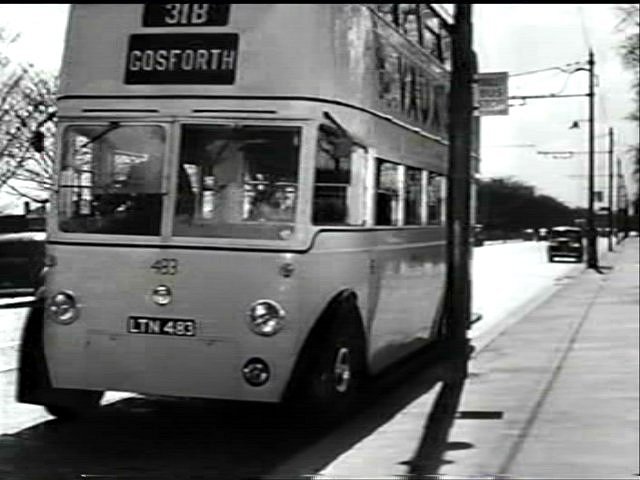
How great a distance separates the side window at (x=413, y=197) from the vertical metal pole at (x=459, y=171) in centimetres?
69

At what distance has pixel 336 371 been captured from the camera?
5.67 metres

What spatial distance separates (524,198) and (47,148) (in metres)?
4.93

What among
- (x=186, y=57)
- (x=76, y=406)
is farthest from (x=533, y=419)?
(x=186, y=57)

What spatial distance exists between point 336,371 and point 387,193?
1.49 meters

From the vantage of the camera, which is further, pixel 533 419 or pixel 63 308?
pixel 533 419

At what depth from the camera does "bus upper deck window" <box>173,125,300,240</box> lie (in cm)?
532

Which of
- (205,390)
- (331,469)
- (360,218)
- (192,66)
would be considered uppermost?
(192,66)

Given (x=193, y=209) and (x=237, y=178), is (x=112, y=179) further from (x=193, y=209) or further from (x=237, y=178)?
(x=237, y=178)

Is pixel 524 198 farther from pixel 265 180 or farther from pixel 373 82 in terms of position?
pixel 265 180

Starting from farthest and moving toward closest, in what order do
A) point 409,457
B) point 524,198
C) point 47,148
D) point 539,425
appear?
point 524,198, point 539,425, point 409,457, point 47,148

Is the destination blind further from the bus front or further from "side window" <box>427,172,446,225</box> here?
"side window" <box>427,172,446,225</box>

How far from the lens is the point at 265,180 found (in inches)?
211

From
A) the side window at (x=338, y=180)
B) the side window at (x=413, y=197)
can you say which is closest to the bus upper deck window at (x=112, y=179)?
the side window at (x=338, y=180)

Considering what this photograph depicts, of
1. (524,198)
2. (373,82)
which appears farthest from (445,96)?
(373,82)
